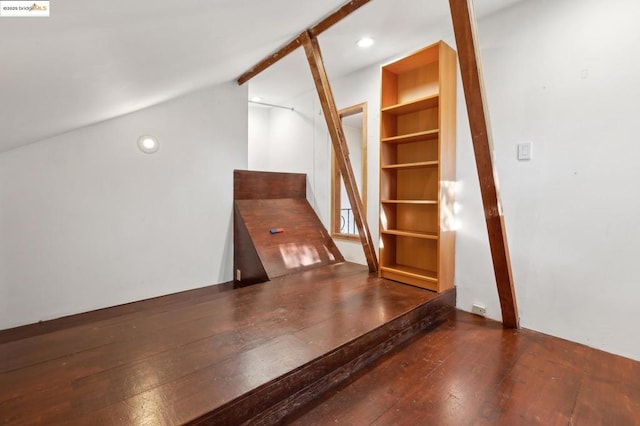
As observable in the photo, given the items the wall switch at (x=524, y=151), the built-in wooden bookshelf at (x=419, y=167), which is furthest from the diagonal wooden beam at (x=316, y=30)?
the wall switch at (x=524, y=151)

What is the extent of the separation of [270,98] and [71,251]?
10.5 ft

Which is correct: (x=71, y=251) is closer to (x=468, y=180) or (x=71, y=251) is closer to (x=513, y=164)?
(x=468, y=180)

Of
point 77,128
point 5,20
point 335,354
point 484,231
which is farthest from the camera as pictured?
point 77,128

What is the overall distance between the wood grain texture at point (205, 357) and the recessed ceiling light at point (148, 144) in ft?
5.90

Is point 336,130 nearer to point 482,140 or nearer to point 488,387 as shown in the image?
point 482,140

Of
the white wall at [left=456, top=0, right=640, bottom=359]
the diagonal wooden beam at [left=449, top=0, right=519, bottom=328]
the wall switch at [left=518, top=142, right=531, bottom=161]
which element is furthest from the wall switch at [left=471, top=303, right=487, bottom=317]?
the wall switch at [left=518, top=142, right=531, bottom=161]

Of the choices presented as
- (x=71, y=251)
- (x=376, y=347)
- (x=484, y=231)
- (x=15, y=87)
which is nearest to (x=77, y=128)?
(x=71, y=251)

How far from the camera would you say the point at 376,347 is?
71.7 inches

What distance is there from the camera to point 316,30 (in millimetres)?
2475

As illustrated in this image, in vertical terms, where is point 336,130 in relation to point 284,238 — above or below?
above

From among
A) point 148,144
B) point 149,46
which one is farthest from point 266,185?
point 149,46

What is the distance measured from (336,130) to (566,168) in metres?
1.79

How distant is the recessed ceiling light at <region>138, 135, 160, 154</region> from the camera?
119 inches

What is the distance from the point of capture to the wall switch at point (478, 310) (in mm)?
2378
